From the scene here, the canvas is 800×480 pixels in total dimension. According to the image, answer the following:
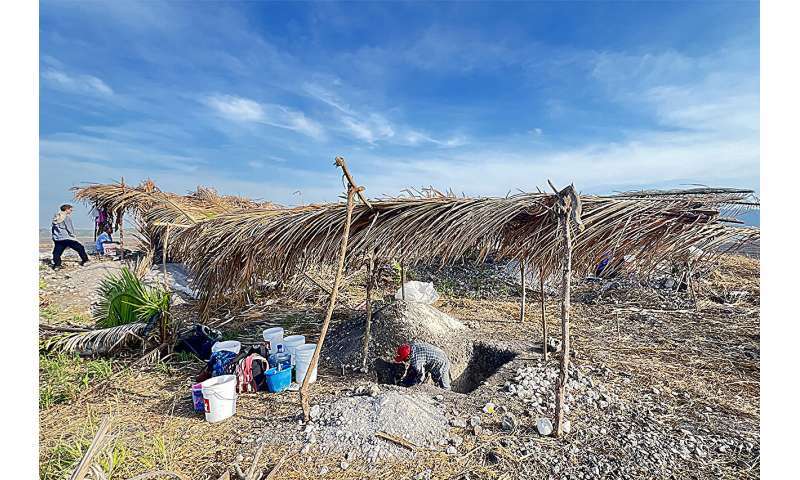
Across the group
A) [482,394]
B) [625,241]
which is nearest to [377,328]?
[482,394]

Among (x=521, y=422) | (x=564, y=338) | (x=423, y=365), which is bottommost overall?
(x=521, y=422)

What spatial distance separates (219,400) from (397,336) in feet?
8.22

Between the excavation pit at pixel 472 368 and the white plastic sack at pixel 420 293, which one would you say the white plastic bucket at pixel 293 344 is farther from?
the white plastic sack at pixel 420 293

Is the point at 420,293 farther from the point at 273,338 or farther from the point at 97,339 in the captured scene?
the point at 97,339

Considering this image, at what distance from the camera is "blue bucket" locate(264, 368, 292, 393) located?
4.21 metres

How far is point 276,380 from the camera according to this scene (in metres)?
4.22

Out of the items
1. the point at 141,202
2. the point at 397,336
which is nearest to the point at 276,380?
the point at 397,336

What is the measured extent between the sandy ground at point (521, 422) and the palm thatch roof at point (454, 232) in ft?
4.67

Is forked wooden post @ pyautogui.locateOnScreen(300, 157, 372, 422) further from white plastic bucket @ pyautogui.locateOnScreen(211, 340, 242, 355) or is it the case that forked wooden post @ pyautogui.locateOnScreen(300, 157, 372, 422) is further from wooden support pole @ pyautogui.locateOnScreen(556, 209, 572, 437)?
wooden support pole @ pyautogui.locateOnScreen(556, 209, 572, 437)

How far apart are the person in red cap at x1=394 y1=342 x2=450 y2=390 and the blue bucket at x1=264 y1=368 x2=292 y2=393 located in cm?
133

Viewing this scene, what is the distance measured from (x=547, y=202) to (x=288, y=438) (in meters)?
3.13

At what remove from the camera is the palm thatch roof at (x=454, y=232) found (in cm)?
336

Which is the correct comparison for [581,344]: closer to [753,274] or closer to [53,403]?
[53,403]

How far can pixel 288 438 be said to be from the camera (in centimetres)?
320
